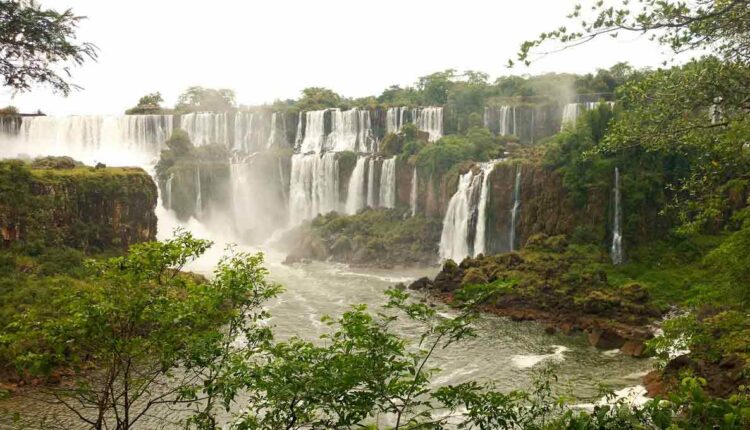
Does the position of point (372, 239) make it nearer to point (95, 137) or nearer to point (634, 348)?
point (634, 348)

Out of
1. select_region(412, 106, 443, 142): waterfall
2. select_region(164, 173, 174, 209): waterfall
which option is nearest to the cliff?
select_region(164, 173, 174, 209): waterfall

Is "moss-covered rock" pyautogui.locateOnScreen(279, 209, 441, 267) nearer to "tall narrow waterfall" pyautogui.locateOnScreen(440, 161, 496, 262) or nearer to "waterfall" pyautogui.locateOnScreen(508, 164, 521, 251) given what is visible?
"tall narrow waterfall" pyautogui.locateOnScreen(440, 161, 496, 262)

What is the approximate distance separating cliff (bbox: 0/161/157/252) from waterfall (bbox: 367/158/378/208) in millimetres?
20215

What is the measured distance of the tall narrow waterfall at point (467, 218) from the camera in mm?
38438

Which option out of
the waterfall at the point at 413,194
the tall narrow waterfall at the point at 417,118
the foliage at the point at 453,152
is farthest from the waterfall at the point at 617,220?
the tall narrow waterfall at the point at 417,118

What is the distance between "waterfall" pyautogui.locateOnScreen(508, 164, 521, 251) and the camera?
3678cm

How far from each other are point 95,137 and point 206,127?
421 inches

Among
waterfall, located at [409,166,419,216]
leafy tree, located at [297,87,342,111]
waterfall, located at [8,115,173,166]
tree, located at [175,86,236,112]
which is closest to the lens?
waterfall, located at [409,166,419,216]

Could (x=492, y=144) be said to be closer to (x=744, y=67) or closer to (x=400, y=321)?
(x=400, y=321)

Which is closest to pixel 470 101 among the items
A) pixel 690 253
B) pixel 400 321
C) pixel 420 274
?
pixel 420 274

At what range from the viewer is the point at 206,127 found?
59.4 metres

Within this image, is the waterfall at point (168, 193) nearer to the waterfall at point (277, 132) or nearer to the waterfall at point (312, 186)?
the waterfall at point (312, 186)

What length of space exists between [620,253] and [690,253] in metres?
3.61

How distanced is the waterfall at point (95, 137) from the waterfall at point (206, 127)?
1850 mm
